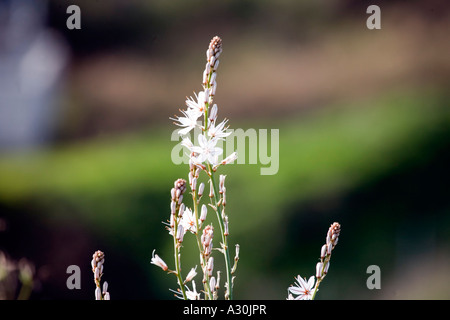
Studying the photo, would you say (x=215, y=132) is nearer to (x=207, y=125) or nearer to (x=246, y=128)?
(x=207, y=125)

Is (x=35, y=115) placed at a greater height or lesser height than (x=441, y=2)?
lesser

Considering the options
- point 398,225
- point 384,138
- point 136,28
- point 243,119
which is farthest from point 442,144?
point 136,28

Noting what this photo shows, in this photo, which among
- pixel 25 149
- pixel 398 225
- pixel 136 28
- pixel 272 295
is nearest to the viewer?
pixel 272 295

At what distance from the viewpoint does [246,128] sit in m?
2.23

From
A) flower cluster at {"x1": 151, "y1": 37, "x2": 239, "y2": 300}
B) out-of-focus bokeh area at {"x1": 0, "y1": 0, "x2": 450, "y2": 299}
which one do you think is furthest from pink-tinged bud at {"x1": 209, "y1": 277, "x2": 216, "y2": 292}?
out-of-focus bokeh area at {"x1": 0, "y1": 0, "x2": 450, "y2": 299}

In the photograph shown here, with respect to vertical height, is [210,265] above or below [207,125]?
below

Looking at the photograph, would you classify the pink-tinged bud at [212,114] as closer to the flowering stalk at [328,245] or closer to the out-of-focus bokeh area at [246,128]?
the flowering stalk at [328,245]

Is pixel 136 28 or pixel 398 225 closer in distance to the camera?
pixel 398 225

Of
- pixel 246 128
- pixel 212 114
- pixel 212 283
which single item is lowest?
pixel 212 283

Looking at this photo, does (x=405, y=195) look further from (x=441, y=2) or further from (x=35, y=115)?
(x=35, y=115)

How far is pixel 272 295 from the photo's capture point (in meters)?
1.78

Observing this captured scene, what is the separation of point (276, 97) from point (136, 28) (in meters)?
0.74

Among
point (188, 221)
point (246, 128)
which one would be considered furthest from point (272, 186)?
point (188, 221)

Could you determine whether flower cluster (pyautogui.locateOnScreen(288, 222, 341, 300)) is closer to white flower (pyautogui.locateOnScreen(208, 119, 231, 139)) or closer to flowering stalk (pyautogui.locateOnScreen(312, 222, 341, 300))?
flowering stalk (pyautogui.locateOnScreen(312, 222, 341, 300))
